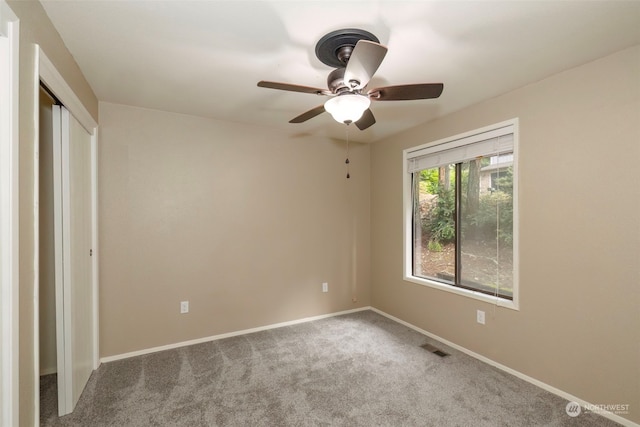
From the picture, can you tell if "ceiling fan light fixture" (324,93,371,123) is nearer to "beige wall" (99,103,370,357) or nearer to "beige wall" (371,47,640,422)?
"beige wall" (371,47,640,422)

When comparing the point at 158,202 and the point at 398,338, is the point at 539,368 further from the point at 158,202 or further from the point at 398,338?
the point at 158,202

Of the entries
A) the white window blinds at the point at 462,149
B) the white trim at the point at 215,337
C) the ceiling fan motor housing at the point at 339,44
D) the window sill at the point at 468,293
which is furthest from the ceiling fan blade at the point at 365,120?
the white trim at the point at 215,337

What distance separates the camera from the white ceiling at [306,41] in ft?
5.02

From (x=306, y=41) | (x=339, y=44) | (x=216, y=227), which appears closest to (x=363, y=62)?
(x=339, y=44)

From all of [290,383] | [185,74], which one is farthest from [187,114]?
[290,383]

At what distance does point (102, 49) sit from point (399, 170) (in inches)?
119

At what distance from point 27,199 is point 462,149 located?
3.21 metres

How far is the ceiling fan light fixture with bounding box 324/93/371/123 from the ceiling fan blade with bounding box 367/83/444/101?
132mm

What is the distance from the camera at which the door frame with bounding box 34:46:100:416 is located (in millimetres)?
1483

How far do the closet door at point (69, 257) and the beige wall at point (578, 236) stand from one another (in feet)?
10.5

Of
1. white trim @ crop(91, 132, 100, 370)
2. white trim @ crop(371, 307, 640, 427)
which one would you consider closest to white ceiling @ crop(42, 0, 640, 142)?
white trim @ crop(91, 132, 100, 370)

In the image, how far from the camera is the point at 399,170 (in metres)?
3.74

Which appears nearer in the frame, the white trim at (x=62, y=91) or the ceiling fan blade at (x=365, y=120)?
the white trim at (x=62, y=91)

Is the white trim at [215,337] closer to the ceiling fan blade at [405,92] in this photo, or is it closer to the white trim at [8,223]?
the white trim at [8,223]
